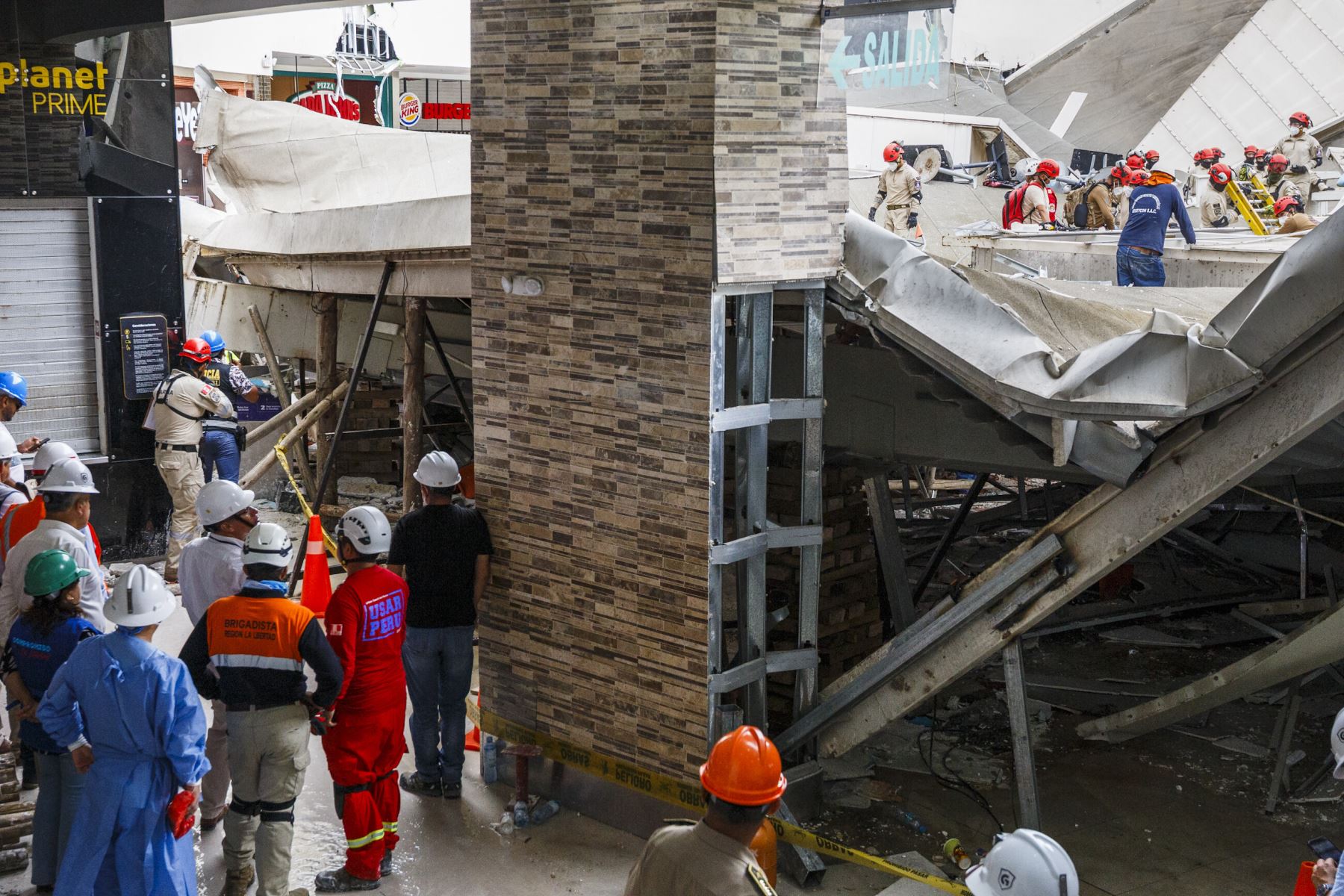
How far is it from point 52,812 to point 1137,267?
8.04m

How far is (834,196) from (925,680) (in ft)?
7.26

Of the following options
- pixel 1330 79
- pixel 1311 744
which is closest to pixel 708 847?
pixel 1311 744

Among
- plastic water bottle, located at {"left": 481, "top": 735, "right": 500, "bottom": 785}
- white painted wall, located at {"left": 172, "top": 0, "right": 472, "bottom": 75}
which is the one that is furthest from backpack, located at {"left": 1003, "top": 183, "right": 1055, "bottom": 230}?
white painted wall, located at {"left": 172, "top": 0, "right": 472, "bottom": 75}

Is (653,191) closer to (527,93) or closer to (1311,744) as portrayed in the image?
(527,93)

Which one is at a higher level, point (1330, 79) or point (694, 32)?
point (1330, 79)

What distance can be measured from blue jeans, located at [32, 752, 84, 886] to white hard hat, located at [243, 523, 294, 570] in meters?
1.19

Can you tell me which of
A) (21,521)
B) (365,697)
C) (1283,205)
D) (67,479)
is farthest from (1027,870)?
(1283,205)

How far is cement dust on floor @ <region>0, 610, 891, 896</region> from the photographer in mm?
5637

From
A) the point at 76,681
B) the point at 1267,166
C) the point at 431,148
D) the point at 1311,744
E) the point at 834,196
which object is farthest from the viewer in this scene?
the point at 1267,166

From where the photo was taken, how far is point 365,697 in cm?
553

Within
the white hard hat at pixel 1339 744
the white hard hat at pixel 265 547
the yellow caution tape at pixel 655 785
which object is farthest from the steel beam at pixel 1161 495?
the white hard hat at pixel 265 547

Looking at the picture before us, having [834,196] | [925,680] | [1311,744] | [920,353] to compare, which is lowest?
[1311,744]

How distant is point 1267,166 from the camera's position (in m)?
17.2

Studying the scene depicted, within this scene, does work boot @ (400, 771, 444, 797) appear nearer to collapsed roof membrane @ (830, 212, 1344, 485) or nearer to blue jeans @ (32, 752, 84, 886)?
blue jeans @ (32, 752, 84, 886)
